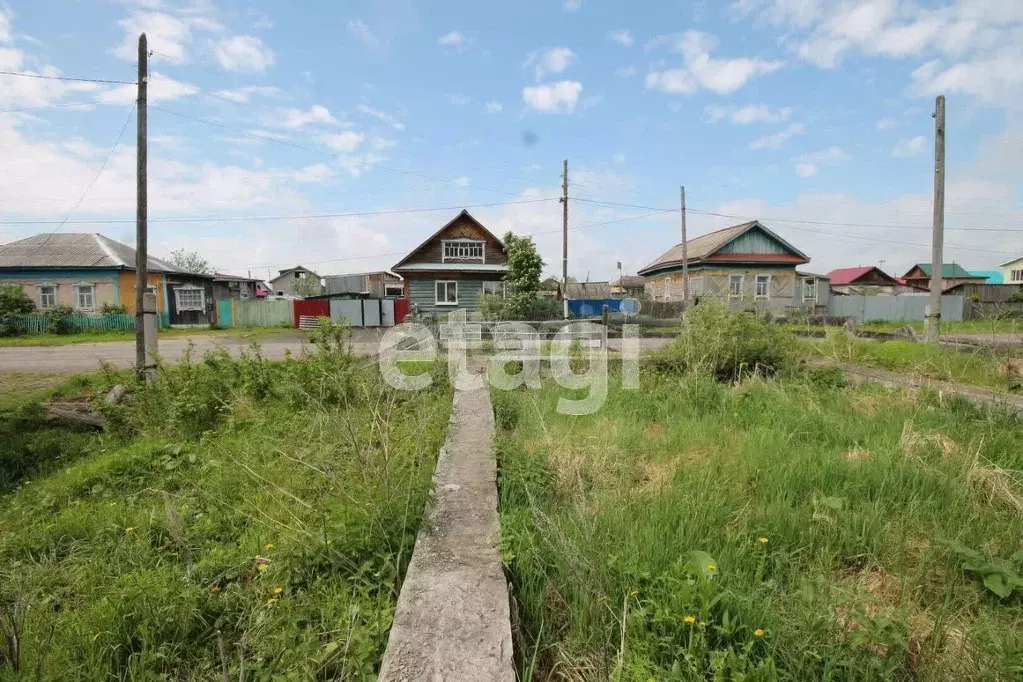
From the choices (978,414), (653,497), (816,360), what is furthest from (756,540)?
(816,360)

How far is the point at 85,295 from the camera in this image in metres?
24.5

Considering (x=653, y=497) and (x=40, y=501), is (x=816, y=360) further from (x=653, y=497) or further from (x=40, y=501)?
(x=40, y=501)

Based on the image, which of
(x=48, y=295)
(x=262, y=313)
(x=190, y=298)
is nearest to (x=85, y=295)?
(x=48, y=295)

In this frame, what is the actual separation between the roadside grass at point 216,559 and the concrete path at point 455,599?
13 cm

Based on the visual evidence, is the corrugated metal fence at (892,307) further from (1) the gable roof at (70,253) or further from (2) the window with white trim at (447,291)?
(1) the gable roof at (70,253)

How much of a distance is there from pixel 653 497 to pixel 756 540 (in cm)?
54

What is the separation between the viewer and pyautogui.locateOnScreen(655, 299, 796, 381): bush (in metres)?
6.86

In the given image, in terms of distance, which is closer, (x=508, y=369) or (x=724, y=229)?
(x=508, y=369)

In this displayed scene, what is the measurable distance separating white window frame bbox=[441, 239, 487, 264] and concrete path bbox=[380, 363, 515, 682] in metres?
21.5

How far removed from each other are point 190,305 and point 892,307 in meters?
38.6

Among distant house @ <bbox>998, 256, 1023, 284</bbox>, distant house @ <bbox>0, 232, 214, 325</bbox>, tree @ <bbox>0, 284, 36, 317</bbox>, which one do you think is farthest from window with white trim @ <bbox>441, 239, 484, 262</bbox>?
distant house @ <bbox>998, 256, 1023, 284</bbox>

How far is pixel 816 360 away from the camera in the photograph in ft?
27.4

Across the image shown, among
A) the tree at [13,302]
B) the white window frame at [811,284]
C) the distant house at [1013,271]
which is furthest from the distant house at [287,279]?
the distant house at [1013,271]

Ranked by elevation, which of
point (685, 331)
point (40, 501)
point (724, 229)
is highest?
point (724, 229)
